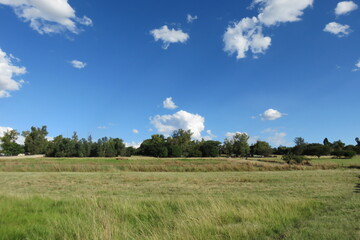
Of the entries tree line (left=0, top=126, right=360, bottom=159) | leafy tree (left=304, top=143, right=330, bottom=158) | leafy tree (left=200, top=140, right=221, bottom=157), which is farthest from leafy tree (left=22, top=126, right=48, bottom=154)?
leafy tree (left=304, top=143, right=330, bottom=158)

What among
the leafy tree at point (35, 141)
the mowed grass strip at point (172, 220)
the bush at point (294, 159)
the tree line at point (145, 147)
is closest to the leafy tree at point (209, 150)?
the tree line at point (145, 147)

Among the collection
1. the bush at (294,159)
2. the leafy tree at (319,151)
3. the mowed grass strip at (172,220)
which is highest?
the leafy tree at (319,151)

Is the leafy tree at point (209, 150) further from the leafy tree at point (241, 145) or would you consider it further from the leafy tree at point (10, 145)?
the leafy tree at point (10, 145)

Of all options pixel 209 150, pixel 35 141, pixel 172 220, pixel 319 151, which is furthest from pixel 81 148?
pixel 172 220

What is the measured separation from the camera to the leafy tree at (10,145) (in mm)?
130250

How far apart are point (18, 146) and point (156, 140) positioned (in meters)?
75.0

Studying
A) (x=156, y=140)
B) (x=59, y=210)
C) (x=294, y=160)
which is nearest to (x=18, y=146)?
(x=156, y=140)

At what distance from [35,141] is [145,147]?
59.0 meters

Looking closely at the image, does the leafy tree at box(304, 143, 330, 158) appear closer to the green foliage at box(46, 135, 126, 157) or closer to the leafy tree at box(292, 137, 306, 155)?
the leafy tree at box(292, 137, 306, 155)

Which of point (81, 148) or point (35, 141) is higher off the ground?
point (35, 141)

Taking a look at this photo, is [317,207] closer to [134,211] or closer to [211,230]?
[211,230]

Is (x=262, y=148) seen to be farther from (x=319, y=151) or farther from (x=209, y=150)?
(x=209, y=150)

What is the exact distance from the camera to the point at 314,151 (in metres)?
126

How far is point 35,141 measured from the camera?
140 metres
